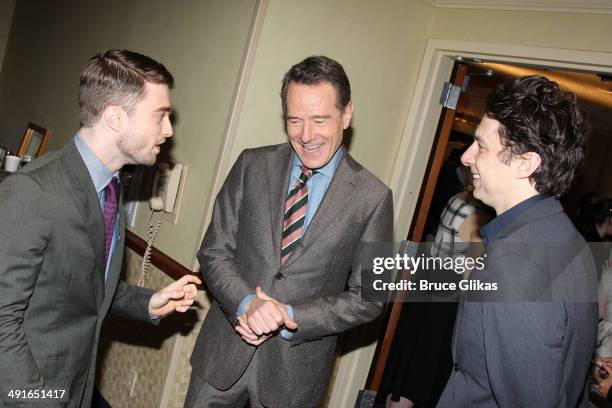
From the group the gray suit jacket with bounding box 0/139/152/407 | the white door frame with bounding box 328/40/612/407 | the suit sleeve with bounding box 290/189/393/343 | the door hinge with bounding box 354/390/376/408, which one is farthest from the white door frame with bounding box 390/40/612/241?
the gray suit jacket with bounding box 0/139/152/407

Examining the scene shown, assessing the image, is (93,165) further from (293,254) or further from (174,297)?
(293,254)

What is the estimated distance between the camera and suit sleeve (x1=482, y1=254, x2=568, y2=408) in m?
1.49

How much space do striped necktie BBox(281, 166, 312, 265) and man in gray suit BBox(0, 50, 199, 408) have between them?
0.41 meters

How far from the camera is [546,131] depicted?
1701mm

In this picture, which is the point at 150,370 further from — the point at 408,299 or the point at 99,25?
the point at 99,25

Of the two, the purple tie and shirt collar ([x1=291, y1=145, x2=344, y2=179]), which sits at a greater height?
shirt collar ([x1=291, y1=145, x2=344, y2=179])

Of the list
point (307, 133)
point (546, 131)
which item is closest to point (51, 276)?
point (307, 133)

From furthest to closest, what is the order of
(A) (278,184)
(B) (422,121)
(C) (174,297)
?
1. (B) (422,121)
2. (A) (278,184)
3. (C) (174,297)

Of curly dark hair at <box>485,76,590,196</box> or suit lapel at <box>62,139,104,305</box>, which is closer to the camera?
suit lapel at <box>62,139,104,305</box>

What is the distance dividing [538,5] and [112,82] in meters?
2.28

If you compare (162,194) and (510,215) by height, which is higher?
(510,215)

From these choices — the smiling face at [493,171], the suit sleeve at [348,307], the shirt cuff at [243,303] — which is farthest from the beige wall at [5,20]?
the smiling face at [493,171]

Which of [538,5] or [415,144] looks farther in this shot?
[415,144]

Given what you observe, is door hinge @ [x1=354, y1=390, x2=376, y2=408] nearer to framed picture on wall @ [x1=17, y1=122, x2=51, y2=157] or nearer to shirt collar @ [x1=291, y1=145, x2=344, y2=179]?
shirt collar @ [x1=291, y1=145, x2=344, y2=179]
